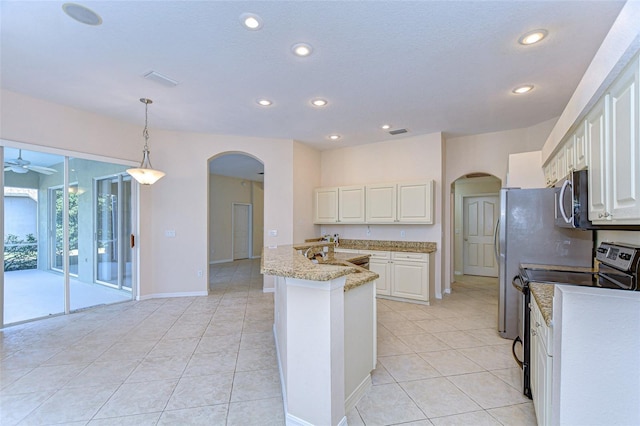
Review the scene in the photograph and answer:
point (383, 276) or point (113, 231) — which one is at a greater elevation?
point (113, 231)

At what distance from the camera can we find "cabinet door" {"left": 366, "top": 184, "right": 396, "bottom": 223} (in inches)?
200

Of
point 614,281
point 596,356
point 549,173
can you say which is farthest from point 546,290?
point 549,173

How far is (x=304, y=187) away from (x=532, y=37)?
4118 mm

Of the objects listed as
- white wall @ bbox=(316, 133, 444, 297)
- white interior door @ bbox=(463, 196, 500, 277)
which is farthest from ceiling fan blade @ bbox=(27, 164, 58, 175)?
white interior door @ bbox=(463, 196, 500, 277)

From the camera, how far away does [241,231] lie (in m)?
9.95

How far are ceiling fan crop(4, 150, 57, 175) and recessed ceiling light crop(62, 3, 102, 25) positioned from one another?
8.54ft

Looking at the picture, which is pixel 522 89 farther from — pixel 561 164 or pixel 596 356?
pixel 596 356

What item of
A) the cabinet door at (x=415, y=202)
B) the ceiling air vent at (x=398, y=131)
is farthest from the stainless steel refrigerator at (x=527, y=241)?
the ceiling air vent at (x=398, y=131)

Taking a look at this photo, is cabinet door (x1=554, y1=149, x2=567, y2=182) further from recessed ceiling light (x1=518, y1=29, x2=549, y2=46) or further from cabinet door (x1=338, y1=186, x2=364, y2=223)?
cabinet door (x1=338, y1=186, x2=364, y2=223)

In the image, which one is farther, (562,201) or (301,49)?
(301,49)

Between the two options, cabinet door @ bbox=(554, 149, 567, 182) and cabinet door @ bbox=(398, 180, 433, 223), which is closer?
cabinet door @ bbox=(554, 149, 567, 182)

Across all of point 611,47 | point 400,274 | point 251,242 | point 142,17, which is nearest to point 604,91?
point 611,47

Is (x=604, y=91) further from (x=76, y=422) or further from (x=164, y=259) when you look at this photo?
(x=164, y=259)

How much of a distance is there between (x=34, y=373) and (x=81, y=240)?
239 centimetres
